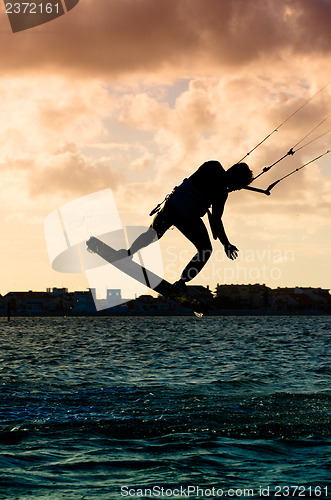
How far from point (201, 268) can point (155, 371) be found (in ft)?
97.6

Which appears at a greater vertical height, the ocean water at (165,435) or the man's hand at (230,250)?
the man's hand at (230,250)

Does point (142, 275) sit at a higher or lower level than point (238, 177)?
lower

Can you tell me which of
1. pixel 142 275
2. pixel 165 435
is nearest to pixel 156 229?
pixel 142 275

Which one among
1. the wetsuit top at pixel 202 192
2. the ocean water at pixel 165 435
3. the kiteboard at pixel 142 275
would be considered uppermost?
the wetsuit top at pixel 202 192

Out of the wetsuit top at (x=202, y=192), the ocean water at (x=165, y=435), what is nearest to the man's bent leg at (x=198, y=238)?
the wetsuit top at (x=202, y=192)

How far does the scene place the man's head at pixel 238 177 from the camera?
39.1 ft

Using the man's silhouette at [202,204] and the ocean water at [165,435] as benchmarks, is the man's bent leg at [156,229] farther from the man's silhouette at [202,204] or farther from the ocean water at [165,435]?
the ocean water at [165,435]

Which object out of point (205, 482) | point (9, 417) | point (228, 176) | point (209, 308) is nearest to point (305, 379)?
point (9, 417)

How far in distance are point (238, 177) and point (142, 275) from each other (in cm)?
307

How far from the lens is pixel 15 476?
16.8 m

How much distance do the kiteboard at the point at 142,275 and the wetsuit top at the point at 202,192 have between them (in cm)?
188

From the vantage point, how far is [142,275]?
13.7m

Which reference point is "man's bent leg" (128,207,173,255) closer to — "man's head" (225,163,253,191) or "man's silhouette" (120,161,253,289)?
"man's silhouette" (120,161,253,289)

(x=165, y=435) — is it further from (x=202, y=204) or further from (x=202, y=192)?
(x=202, y=192)
